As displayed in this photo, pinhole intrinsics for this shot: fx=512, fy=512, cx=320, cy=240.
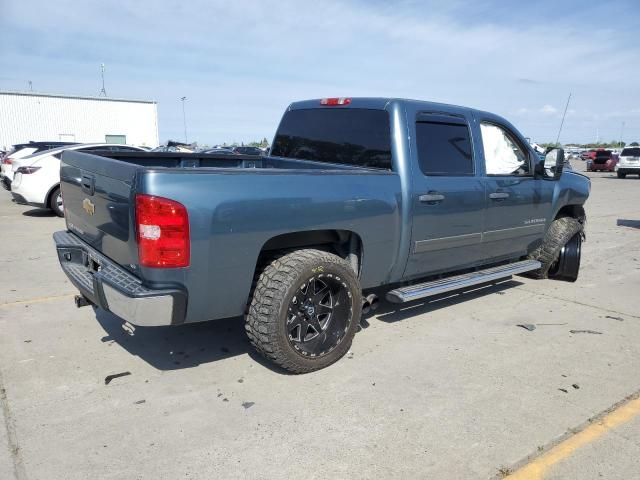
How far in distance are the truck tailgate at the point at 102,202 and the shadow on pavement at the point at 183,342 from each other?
90cm

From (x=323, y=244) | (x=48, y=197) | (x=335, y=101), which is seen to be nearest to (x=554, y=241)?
(x=335, y=101)

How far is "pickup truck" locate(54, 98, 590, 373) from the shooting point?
9.77 feet

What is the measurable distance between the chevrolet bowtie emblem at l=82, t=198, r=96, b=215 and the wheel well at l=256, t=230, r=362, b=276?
1185 mm

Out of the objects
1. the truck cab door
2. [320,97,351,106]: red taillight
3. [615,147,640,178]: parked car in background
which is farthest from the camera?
[615,147,640,178]: parked car in background

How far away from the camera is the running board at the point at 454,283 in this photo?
4.16 m

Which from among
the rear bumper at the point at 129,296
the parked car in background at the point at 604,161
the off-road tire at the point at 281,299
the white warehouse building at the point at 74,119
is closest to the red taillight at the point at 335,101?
the off-road tire at the point at 281,299

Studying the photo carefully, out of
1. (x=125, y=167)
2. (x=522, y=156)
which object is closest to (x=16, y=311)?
(x=125, y=167)

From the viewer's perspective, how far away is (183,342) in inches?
165

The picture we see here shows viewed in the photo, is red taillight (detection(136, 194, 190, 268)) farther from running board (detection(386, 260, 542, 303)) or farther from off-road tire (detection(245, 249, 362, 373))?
running board (detection(386, 260, 542, 303))

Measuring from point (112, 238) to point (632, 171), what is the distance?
32.0 meters

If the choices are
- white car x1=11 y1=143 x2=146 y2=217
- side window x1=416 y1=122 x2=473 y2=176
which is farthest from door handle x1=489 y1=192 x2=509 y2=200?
white car x1=11 y1=143 x2=146 y2=217

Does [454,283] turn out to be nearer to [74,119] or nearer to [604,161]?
[604,161]

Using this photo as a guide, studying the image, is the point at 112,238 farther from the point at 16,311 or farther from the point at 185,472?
the point at 16,311

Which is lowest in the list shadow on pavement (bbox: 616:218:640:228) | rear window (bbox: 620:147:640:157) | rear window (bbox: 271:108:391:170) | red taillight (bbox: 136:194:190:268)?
shadow on pavement (bbox: 616:218:640:228)
